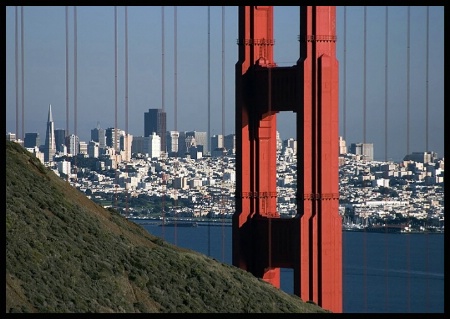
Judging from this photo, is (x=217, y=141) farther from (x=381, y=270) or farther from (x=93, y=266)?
(x=93, y=266)

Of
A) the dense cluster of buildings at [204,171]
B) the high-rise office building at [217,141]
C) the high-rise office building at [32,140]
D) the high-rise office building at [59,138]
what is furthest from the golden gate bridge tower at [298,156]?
the high-rise office building at [217,141]

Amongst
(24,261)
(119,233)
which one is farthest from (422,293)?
(24,261)

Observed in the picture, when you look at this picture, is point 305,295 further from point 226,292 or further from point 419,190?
point 419,190

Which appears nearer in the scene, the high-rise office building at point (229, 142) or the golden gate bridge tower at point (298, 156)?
the golden gate bridge tower at point (298, 156)

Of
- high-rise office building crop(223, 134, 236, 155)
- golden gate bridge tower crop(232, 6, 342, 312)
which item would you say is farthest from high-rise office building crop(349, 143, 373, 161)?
golden gate bridge tower crop(232, 6, 342, 312)

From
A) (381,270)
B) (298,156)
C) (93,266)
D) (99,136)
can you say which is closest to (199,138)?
(99,136)

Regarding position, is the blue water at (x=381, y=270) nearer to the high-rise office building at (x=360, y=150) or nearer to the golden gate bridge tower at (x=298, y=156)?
the high-rise office building at (x=360, y=150)
